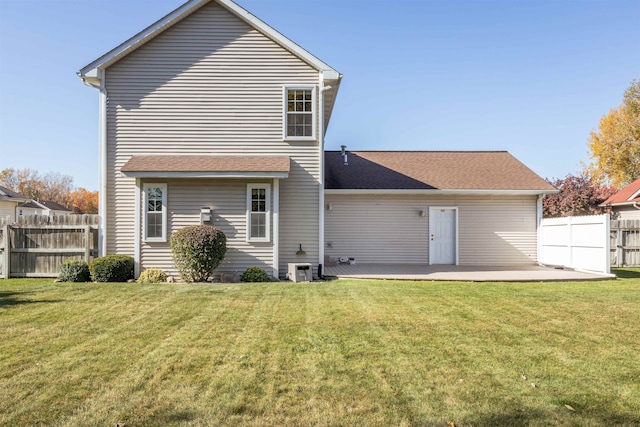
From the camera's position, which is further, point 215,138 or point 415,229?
point 415,229

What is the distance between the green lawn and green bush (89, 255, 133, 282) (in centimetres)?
228

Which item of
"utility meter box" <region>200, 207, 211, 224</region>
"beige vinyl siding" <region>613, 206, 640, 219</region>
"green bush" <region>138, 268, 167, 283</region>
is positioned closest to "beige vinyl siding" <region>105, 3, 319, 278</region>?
"utility meter box" <region>200, 207, 211, 224</region>

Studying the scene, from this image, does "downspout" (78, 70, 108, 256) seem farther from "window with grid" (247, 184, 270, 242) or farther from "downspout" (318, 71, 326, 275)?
"downspout" (318, 71, 326, 275)

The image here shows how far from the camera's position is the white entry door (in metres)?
13.8

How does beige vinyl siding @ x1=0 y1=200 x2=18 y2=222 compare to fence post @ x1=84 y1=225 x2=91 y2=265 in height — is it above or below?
above

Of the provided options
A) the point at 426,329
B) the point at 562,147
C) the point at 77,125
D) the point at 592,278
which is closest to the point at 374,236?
the point at 592,278

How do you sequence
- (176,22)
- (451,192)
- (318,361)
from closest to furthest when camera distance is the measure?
(318,361) → (176,22) → (451,192)

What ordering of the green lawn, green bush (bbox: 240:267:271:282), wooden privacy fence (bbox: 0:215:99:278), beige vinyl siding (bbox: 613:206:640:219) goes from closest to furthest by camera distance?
1. the green lawn
2. green bush (bbox: 240:267:271:282)
3. wooden privacy fence (bbox: 0:215:99:278)
4. beige vinyl siding (bbox: 613:206:640:219)

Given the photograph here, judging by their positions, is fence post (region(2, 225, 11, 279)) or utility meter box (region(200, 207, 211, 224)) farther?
fence post (region(2, 225, 11, 279))

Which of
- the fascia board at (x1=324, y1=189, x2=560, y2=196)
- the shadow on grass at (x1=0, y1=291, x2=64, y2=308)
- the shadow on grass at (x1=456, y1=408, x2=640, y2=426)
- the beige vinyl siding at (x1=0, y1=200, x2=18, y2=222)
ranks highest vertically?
the fascia board at (x1=324, y1=189, x2=560, y2=196)

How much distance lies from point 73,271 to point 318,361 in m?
8.77

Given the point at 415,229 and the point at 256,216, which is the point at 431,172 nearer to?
the point at 415,229

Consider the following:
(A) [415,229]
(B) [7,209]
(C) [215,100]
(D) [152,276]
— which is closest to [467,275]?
(A) [415,229]

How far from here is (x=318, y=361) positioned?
4.07 metres
